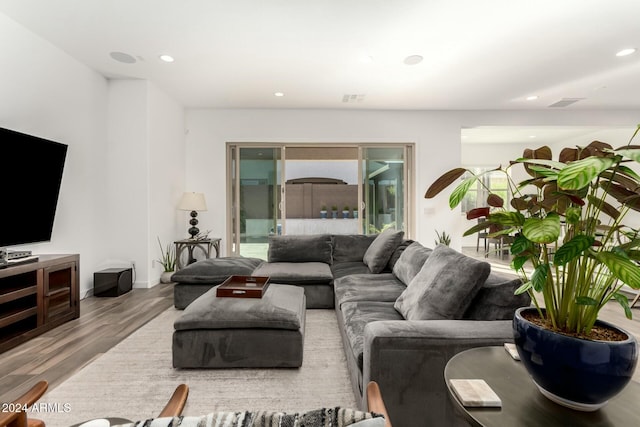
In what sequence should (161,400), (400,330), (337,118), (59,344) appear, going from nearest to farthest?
(400,330) → (161,400) → (59,344) → (337,118)

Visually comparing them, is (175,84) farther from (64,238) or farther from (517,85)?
(517,85)

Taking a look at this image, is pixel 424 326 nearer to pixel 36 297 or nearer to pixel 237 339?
pixel 237 339

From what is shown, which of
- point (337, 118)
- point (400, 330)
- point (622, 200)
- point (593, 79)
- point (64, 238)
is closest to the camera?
point (622, 200)

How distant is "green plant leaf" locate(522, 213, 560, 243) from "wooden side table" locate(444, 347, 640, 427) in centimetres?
47

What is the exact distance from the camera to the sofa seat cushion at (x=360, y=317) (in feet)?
5.23

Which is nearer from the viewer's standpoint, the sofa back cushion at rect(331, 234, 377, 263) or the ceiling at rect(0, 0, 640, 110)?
the ceiling at rect(0, 0, 640, 110)

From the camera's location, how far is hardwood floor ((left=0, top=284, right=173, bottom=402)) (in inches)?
77.5

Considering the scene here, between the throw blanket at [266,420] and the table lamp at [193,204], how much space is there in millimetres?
4611

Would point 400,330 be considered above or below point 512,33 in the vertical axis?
below

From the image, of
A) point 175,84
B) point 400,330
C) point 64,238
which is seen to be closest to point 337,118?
point 175,84

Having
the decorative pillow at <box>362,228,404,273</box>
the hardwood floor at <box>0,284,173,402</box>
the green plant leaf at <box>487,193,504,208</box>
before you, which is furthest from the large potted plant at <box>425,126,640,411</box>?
the hardwood floor at <box>0,284,173,402</box>

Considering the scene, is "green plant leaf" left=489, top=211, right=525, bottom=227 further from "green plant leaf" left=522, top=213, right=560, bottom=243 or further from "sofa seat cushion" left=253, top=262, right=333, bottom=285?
"sofa seat cushion" left=253, top=262, right=333, bottom=285

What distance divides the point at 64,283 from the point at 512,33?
4.97 metres

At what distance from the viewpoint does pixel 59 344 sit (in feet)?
8.03
